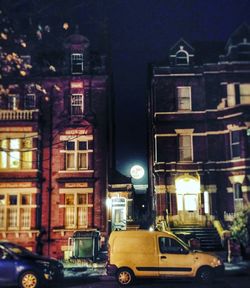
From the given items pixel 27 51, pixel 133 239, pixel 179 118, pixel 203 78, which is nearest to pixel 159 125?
pixel 179 118

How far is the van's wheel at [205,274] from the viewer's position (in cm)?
1544

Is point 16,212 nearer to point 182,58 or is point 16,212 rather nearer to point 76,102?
point 76,102

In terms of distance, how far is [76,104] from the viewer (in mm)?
28375

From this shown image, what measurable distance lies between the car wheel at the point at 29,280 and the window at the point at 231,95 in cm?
Result: 1865

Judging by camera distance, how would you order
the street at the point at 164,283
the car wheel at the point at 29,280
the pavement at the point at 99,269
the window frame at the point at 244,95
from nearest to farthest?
1. the car wheel at the point at 29,280
2. the street at the point at 164,283
3. the pavement at the point at 99,269
4. the window frame at the point at 244,95

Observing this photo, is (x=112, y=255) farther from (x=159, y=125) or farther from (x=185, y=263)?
(x=159, y=125)

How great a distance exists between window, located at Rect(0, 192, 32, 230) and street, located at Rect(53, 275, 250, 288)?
10446 mm

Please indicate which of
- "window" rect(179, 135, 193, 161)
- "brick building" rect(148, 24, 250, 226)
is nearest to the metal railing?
"brick building" rect(148, 24, 250, 226)

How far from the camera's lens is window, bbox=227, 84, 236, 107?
2831 centimetres

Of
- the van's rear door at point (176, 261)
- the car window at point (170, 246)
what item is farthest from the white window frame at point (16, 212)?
the van's rear door at point (176, 261)

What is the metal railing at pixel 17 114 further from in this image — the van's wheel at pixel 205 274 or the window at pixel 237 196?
the van's wheel at pixel 205 274

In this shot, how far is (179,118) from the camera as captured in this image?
2853 cm

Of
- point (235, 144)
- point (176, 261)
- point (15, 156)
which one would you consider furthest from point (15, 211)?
point (235, 144)

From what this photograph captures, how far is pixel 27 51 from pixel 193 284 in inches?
787
